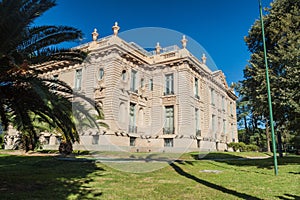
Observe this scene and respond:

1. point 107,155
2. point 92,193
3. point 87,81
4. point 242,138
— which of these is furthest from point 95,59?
point 242,138

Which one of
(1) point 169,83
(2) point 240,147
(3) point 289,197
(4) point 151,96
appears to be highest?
(1) point 169,83

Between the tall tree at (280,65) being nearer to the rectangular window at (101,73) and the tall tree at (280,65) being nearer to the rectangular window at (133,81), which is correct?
the rectangular window at (133,81)

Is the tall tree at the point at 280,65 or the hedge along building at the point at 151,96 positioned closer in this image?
the hedge along building at the point at 151,96

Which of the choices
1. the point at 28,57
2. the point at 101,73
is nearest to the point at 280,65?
the point at 101,73

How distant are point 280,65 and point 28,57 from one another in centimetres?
1149

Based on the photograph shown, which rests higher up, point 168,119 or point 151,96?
point 151,96

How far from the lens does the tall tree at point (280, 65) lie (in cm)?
1155

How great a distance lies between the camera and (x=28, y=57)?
19.2ft

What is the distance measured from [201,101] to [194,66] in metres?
1.61

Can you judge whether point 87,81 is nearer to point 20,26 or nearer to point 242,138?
point 20,26

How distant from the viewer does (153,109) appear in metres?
8.60

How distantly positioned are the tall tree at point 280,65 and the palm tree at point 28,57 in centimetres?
954

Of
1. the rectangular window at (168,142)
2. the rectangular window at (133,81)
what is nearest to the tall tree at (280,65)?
the rectangular window at (168,142)

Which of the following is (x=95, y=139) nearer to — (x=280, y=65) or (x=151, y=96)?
(x=151, y=96)
